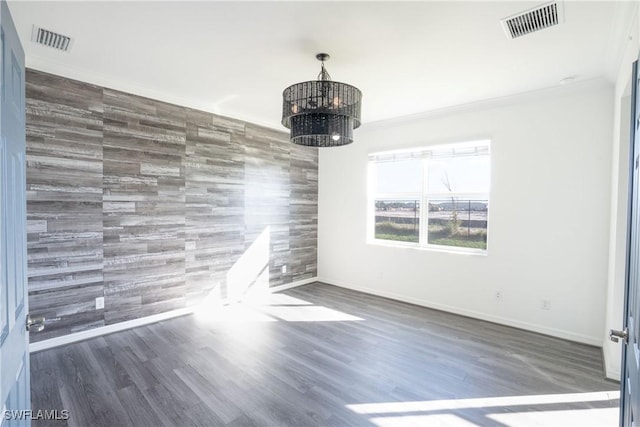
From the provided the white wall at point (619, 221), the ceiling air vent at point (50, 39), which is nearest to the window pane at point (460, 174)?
the white wall at point (619, 221)

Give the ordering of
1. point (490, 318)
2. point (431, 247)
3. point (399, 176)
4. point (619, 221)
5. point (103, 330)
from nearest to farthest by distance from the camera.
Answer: point (619, 221)
point (103, 330)
point (490, 318)
point (431, 247)
point (399, 176)

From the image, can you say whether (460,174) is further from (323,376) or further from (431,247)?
(323,376)

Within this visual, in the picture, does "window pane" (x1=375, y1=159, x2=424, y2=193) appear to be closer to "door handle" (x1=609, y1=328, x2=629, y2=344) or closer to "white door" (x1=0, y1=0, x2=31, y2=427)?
"door handle" (x1=609, y1=328, x2=629, y2=344)

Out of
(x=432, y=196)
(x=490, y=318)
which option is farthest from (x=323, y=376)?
(x=432, y=196)

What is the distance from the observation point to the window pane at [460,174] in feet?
13.0

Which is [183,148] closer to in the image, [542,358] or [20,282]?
[20,282]

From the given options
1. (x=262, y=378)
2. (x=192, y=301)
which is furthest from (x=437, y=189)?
(x=192, y=301)

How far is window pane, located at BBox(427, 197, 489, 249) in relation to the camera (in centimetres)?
403

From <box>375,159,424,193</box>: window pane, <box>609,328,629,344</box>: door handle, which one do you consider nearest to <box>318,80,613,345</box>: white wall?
<box>375,159,424,193</box>: window pane

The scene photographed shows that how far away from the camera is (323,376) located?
255 cm

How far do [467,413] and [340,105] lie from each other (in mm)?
2389

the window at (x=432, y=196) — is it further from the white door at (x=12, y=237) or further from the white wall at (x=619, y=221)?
the white door at (x=12, y=237)

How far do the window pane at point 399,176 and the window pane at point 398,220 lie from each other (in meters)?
0.20

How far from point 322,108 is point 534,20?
5.19 ft
